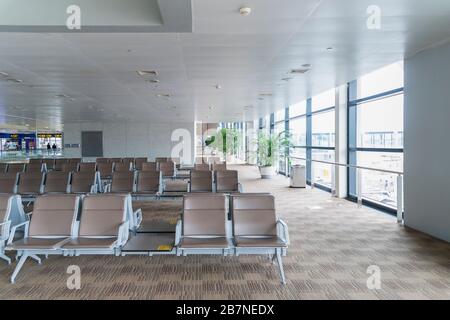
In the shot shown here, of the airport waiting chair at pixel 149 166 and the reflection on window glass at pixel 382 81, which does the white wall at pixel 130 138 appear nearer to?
the airport waiting chair at pixel 149 166

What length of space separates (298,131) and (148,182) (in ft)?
27.5

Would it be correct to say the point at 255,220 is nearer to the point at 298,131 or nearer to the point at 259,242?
the point at 259,242

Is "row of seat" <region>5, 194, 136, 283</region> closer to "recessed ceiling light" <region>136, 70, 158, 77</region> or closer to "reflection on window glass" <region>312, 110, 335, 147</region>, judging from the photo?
"recessed ceiling light" <region>136, 70, 158, 77</region>

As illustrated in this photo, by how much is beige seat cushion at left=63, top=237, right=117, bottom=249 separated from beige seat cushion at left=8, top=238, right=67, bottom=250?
4.9 inches

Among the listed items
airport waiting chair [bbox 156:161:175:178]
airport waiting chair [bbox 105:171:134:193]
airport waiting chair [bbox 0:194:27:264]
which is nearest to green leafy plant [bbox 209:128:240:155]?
airport waiting chair [bbox 156:161:175:178]

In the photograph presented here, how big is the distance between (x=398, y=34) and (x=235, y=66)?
2.81m

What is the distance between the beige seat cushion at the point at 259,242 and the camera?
144 inches

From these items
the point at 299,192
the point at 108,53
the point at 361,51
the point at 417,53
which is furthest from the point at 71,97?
the point at 417,53

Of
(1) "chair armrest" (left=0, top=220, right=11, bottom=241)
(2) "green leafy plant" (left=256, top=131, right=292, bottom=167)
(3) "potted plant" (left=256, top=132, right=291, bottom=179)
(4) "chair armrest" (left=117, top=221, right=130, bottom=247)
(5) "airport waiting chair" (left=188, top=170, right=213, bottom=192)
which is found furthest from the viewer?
(3) "potted plant" (left=256, top=132, right=291, bottom=179)

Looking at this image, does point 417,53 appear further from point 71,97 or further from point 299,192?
point 71,97

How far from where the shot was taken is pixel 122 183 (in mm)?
7133

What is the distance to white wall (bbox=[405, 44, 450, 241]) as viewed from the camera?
204 inches

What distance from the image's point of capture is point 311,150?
12.4 m

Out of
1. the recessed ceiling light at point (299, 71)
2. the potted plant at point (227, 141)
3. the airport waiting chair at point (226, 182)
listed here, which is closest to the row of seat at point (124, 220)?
the airport waiting chair at point (226, 182)
